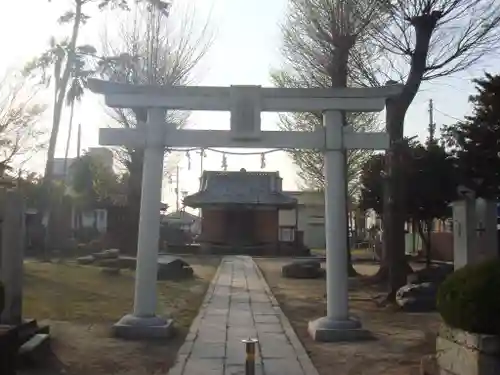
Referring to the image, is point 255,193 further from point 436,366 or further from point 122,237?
point 436,366

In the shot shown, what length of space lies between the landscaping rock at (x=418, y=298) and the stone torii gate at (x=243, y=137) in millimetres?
4004

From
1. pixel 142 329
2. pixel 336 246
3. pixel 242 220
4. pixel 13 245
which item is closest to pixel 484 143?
pixel 336 246

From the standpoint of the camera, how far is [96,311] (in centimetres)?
1491

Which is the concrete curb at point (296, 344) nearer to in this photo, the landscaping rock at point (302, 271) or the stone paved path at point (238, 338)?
the stone paved path at point (238, 338)

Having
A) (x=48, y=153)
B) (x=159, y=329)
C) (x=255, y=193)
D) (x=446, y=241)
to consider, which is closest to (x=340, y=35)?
(x=159, y=329)

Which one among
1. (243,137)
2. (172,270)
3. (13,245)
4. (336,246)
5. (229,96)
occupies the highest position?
(229,96)

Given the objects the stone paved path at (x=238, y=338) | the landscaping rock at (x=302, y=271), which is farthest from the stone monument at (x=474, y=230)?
the landscaping rock at (x=302, y=271)

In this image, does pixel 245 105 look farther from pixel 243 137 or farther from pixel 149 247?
pixel 149 247

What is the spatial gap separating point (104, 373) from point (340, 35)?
12.8 metres

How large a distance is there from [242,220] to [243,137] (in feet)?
109

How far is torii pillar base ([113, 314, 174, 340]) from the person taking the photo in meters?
11.5

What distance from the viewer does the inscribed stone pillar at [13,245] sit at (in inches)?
393

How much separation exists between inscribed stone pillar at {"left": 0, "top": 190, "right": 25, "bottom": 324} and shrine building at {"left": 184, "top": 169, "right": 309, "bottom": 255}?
1316 inches

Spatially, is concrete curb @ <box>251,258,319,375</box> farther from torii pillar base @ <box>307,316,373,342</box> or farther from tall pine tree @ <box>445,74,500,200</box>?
tall pine tree @ <box>445,74,500,200</box>
